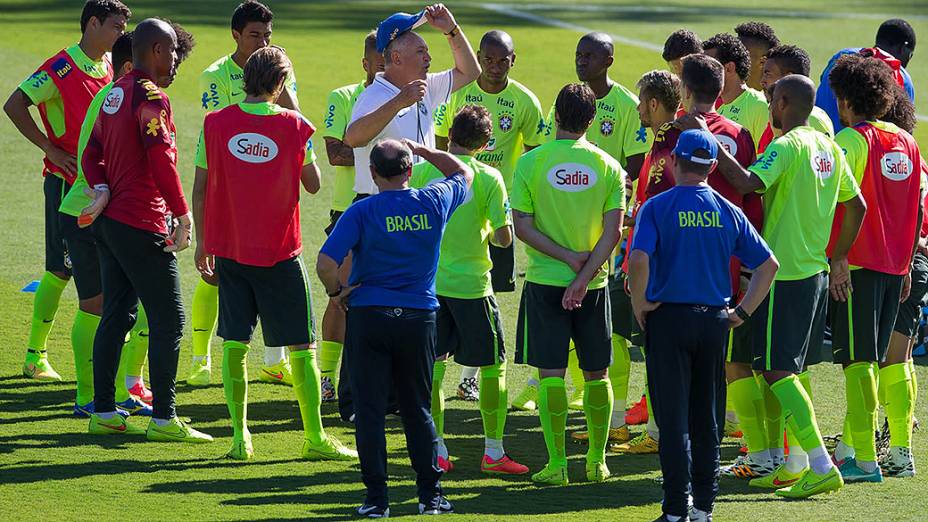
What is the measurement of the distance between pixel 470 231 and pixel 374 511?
67.3 inches

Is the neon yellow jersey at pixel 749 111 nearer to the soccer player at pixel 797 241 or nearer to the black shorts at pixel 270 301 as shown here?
the soccer player at pixel 797 241

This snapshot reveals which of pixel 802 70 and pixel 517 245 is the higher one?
pixel 802 70

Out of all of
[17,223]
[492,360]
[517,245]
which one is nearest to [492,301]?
[492,360]

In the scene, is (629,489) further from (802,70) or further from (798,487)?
(802,70)

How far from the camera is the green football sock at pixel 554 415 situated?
290 inches

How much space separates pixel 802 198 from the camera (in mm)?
7191

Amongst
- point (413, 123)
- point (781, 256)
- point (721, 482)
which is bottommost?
→ point (721, 482)

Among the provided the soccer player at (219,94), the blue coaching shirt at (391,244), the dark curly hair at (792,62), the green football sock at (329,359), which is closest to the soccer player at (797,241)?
the dark curly hair at (792,62)

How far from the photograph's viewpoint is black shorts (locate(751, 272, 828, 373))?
718 centimetres

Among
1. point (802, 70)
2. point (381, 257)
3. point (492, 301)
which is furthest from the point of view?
point (802, 70)

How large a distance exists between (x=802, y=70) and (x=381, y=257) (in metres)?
3.09

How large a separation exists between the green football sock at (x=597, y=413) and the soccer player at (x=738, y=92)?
217cm

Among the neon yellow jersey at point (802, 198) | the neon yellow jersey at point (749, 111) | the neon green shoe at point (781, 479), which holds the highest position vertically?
the neon yellow jersey at point (749, 111)

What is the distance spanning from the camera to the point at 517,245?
1357 centimetres
